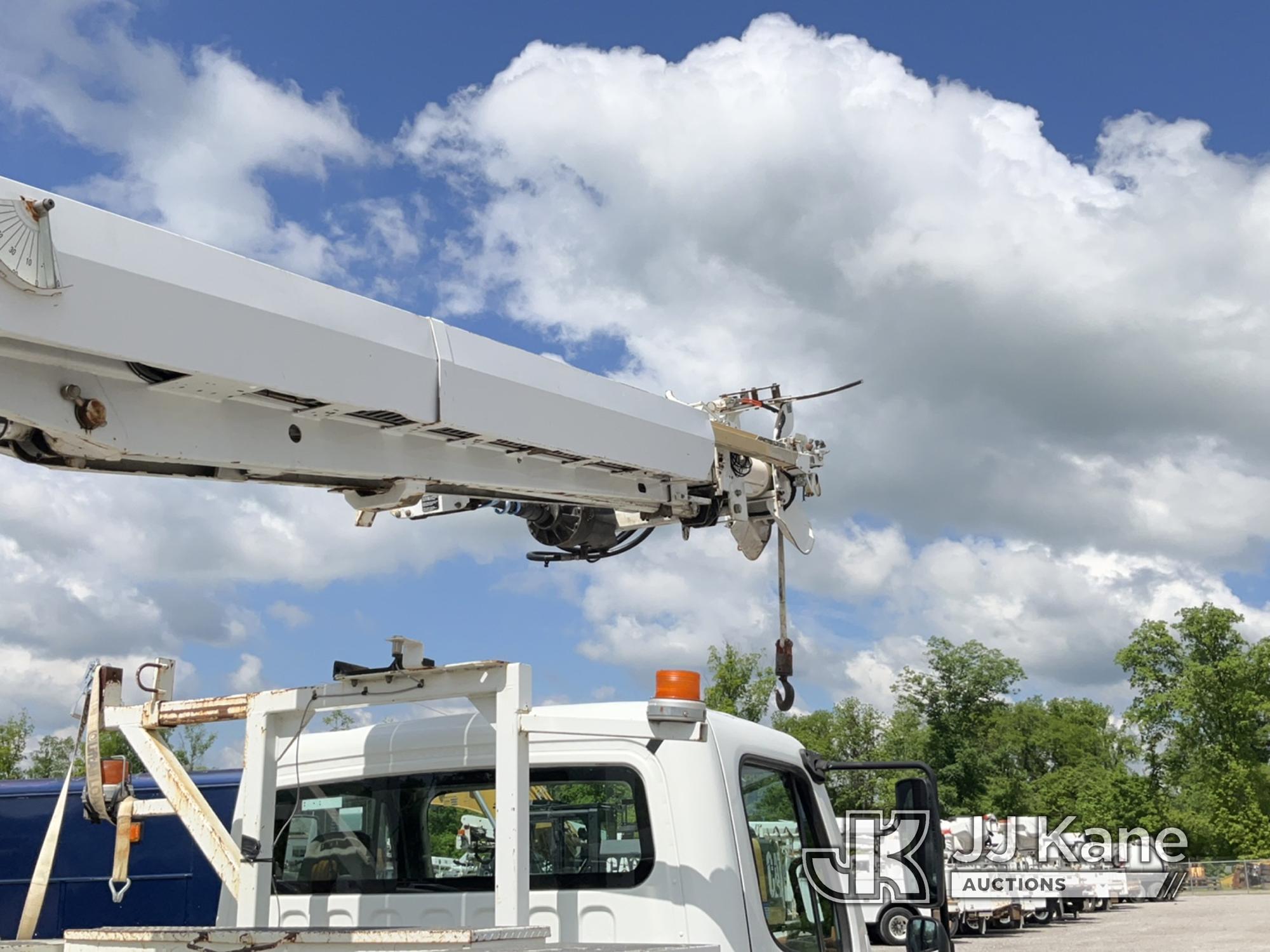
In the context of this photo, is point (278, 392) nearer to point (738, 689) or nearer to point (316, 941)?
point (316, 941)

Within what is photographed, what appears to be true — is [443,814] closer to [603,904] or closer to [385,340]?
[603,904]

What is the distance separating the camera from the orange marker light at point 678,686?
4180mm

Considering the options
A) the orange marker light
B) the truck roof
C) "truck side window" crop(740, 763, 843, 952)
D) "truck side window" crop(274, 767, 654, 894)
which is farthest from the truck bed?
the truck roof

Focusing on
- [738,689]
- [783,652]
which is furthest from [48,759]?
[783,652]

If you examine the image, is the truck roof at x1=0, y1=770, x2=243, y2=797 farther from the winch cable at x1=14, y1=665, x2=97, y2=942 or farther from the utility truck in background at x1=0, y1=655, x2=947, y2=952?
the winch cable at x1=14, y1=665, x2=97, y2=942

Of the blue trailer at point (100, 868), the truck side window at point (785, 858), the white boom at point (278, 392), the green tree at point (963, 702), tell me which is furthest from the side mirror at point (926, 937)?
the green tree at point (963, 702)

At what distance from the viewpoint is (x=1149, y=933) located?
2741 centimetres

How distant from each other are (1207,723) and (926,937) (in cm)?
6473

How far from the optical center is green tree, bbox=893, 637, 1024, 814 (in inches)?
2443

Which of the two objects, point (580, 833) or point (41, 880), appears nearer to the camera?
point (41, 880)

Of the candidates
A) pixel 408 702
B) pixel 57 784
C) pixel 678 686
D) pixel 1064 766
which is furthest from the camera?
pixel 1064 766

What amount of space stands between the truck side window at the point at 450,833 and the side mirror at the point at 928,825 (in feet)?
3.00

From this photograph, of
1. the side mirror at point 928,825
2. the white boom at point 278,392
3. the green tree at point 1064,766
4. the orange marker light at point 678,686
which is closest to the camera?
the white boom at point 278,392

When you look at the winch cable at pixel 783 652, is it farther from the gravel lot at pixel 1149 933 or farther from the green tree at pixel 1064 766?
the green tree at pixel 1064 766
